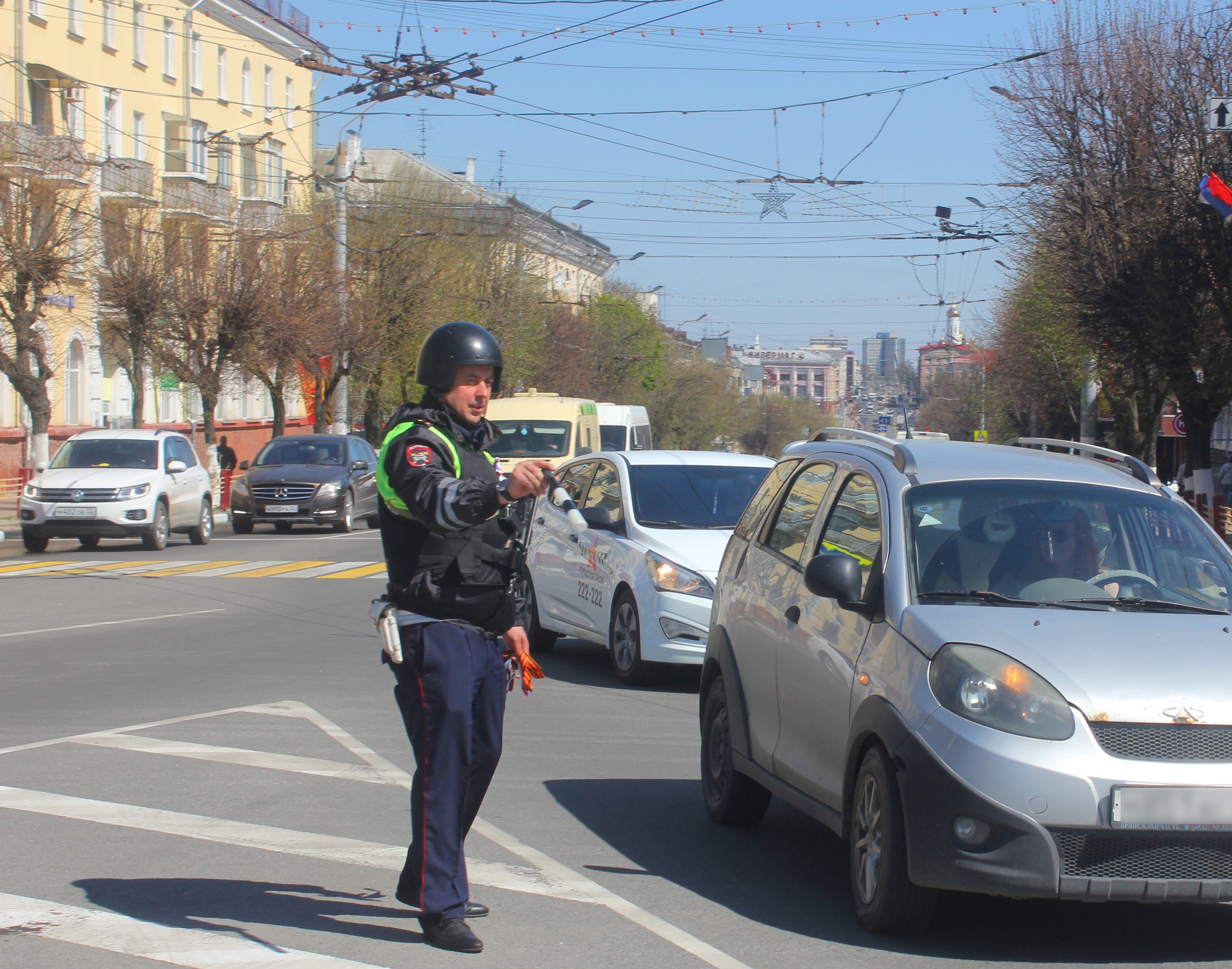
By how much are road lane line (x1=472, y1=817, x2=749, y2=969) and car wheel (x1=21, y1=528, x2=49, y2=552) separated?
17637 millimetres

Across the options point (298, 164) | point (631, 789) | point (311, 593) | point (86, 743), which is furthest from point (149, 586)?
point (298, 164)

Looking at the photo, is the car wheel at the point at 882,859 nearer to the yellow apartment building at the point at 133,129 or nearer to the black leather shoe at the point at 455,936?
the black leather shoe at the point at 455,936

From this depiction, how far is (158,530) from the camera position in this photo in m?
22.2

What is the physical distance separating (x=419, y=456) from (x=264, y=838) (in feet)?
7.65

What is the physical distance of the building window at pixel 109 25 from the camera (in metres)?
43.2

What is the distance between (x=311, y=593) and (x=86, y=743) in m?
8.88

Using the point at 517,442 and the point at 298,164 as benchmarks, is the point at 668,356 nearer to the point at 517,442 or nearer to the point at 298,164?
the point at 298,164

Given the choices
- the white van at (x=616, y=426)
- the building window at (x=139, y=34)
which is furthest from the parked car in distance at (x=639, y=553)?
the building window at (x=139, y=34)

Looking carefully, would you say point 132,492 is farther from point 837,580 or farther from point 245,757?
point 837,580

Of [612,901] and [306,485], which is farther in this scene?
[306,485]

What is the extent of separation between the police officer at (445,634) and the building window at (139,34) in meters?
45.2

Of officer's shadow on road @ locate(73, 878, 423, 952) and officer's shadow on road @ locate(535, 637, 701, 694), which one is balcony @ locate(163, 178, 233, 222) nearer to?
officer's shadow on road @ locate(535, 637, 701, 694)

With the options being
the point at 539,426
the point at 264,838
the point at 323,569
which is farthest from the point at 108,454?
the point at 264,838

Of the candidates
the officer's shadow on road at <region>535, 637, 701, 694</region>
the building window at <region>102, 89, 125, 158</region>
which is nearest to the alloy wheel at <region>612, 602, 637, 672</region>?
the officer's shadow on road at <region>535, 637, 701, 694</region>
